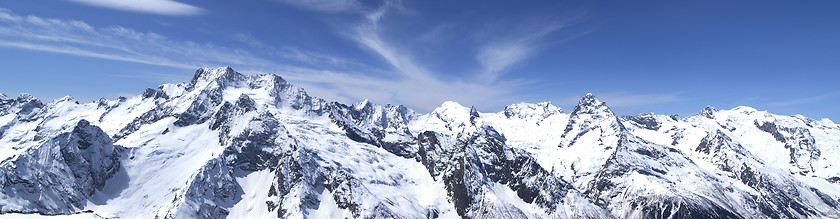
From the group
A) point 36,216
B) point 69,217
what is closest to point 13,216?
point 36,216

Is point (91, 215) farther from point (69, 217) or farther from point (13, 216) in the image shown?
point (13, 216)

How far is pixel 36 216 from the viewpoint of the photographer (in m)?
43.0

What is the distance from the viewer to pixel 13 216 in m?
42.4

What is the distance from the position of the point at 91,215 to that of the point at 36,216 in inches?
169

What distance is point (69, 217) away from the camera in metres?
43.1

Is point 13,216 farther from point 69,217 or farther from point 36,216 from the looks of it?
point 69,217

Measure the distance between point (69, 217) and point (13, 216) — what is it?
4.79 m

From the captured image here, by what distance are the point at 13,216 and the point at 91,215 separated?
6.06 m

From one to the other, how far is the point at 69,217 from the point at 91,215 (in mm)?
1986

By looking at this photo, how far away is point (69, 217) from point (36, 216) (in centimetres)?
306

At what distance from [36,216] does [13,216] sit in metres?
1.77

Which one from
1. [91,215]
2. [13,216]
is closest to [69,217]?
[91,215]

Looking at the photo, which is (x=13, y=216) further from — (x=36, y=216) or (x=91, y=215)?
(x=91, y=215)
